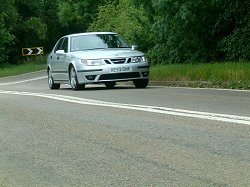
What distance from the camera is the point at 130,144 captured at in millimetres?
6914

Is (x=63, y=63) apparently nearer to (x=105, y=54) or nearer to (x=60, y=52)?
(x=60, y=52)

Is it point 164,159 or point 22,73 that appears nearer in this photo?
point 164,159

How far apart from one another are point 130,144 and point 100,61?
881cm

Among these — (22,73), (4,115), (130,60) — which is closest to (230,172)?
(4,115)

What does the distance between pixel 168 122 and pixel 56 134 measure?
1480 millimetres

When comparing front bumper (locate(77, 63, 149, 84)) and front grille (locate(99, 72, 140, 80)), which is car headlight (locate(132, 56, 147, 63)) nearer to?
front bumper (locate(77, 63, 149, 84))

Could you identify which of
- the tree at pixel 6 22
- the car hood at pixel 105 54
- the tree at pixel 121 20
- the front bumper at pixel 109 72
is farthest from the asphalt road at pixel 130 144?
the tree at pixel 6 22

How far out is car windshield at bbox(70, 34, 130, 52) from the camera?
16.7 meters

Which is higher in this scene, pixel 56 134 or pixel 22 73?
pixel 56 134

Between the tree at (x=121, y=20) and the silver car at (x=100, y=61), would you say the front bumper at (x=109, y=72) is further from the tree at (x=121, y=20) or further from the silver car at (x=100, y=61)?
the tree at (x=121, y=20)

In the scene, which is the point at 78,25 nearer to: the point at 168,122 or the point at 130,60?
the point at 130,60

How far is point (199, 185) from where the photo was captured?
4977 millimetres

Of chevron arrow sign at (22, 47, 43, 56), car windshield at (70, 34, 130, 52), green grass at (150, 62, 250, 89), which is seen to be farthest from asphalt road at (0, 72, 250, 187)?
chevron arrow sign at (22, 47, 43, 56)

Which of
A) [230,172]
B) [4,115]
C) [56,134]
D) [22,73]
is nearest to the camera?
[230,172]
